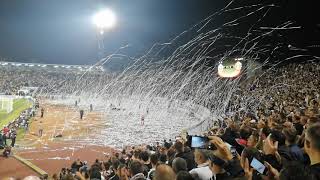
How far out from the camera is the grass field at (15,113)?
112 feet

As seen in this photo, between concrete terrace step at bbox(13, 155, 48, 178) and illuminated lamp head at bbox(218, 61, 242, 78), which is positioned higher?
illuminated lamp head at bbox(218, 61, 242, 78)

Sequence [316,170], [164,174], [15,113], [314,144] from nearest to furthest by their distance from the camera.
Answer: [316,170] < [314,144] < [164,174] < [15,113]

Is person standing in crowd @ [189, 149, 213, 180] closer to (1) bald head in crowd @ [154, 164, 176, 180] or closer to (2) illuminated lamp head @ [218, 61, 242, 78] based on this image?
(1) bald head in crowd @ [154, 164, 176, 180]

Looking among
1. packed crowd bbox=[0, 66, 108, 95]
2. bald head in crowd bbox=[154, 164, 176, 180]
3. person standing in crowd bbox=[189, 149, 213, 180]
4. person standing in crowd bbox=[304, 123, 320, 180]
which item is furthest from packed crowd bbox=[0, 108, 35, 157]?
packed crowd bbox=[0, 66, 108, 95]

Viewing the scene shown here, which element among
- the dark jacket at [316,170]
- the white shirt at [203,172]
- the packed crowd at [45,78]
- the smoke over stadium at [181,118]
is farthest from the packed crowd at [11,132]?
the packed crowd at [45,78]

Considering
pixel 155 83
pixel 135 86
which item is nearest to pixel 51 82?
pixel 135 86

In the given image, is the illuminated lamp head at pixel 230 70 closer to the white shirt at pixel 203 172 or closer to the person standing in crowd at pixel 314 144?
the white shirt at pixel 203 172

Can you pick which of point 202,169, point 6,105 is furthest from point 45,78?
point 202,169

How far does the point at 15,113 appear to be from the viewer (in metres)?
39.3

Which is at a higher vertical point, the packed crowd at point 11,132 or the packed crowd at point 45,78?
the packed crowd at point 45,78

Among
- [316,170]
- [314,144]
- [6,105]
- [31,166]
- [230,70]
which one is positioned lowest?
[31,166]

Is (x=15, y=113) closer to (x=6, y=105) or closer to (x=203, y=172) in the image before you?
(x=6, y=105)

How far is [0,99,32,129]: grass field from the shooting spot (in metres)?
34.1

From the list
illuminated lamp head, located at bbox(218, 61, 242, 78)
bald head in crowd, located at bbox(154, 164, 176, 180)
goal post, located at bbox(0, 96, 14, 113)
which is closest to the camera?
bald head in crowd, located at bbox(154, 164, 176, 180)
